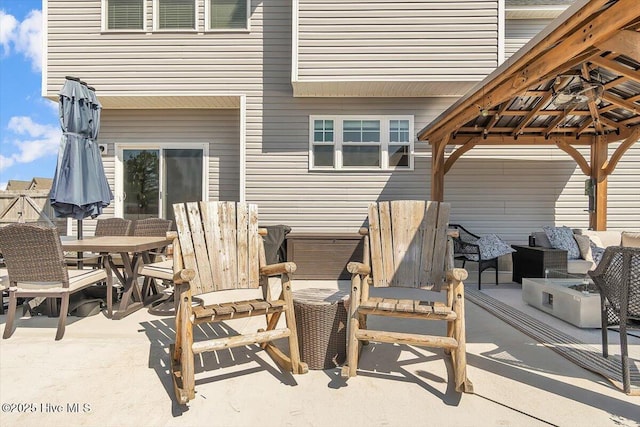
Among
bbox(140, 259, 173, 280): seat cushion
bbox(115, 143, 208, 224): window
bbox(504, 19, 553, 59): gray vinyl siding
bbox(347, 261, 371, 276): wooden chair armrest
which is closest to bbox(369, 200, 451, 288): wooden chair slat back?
bbox(347, 261, 371, 276): wooden chair armrest

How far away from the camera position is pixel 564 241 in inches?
203

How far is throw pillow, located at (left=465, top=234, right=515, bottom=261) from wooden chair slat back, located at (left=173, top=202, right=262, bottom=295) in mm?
3736

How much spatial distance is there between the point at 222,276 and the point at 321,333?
801 mm

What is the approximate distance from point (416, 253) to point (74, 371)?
2.49 metres

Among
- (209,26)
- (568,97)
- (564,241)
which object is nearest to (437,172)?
(568,97)

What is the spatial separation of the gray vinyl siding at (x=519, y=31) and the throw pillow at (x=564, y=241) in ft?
10.9

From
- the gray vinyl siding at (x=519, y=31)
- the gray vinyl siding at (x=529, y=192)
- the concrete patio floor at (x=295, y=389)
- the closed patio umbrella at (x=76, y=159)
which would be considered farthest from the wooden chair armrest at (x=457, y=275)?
the gray vinyl siding at (x=519, y=31)

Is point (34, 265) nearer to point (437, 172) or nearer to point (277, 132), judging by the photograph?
point (277, 132)

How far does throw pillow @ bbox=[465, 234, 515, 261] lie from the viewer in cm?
518

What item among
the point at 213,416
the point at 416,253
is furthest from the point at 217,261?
the point at 416,253

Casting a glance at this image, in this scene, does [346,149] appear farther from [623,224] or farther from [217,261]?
[623,224]

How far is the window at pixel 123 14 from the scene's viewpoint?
6.12 meters

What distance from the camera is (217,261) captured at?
8.48 feet

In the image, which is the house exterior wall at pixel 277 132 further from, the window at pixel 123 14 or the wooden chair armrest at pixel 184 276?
the wooden chair armrest at pixel 184 276
